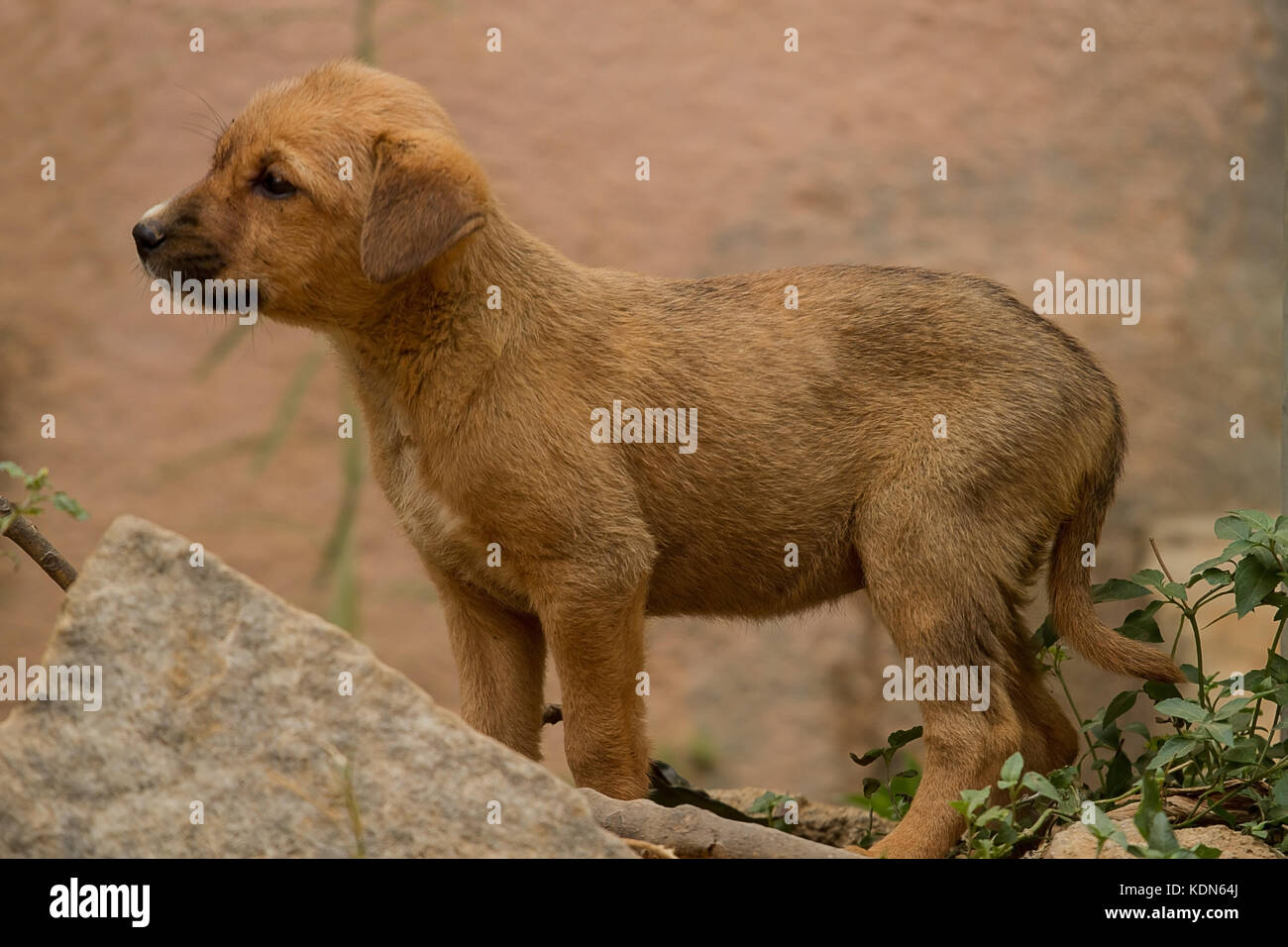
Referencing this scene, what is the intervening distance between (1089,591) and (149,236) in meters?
3.65

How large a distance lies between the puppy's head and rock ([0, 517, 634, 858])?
56.7 inches

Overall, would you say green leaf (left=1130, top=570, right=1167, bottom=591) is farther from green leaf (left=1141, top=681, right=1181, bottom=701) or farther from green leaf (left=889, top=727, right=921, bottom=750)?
green leaf (left=889, top=727, right=921, bottom=750)

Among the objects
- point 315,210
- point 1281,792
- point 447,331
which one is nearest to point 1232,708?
point 1281,792

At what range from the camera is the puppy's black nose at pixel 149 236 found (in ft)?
16.2

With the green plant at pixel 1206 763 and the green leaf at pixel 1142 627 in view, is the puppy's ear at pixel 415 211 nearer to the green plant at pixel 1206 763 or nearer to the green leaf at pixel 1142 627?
the green plant at pixel 1206 763

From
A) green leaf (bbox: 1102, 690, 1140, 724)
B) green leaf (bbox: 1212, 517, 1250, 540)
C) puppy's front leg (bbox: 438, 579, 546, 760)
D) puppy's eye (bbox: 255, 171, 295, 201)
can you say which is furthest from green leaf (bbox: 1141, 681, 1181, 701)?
puppy's eye (bbox: 255, 171, 295, 201)

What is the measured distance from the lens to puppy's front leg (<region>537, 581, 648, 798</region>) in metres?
5.03

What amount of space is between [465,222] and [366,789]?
80.0 inches

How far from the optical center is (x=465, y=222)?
485 cm

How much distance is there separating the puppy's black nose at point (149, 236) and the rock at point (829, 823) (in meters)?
3.17

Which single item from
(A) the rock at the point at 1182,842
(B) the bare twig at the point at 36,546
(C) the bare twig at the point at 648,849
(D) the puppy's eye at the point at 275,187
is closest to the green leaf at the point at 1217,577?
(A) the rock at the point at 1182,842

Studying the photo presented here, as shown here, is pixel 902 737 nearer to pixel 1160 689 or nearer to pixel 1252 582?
pixel 1160 689
